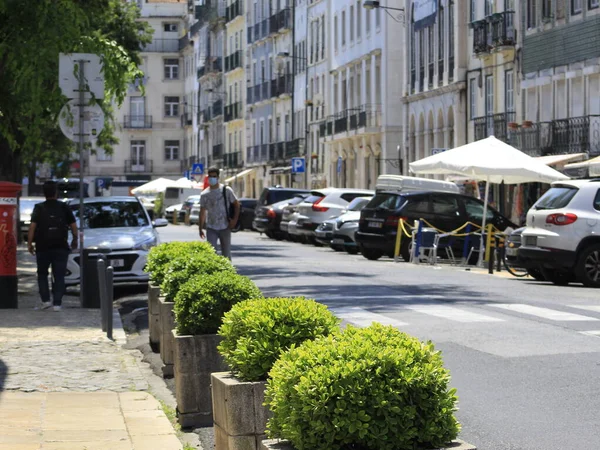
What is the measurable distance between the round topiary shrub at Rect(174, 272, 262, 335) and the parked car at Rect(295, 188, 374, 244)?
35.0m

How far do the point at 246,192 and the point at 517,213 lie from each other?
6000cm

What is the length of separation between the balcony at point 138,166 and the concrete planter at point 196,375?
4906 inches

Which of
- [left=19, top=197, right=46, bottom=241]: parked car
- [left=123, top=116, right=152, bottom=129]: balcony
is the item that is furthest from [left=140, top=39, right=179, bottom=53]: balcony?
[left=19, top=197, right=46, bottom=241]: parked car

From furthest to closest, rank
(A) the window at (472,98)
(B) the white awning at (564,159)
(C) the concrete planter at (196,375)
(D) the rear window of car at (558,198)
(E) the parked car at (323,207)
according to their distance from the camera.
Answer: (A) the window at (472,98) → (E) the parked car at (323,207) → (B) the white awning at (564,159) → (D) the rear window of car at (558,198) → (C) the concrete planter at (196,375)

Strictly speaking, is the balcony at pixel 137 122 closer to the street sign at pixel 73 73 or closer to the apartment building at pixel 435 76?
the apartment building at pixel 435 76

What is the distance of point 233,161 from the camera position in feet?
364

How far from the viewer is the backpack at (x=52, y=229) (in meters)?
19.1

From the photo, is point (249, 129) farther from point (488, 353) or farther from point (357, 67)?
point (488, 353)

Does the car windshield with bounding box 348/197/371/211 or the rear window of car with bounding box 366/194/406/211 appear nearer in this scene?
the rear window of car with bounding box 366/194/406/211

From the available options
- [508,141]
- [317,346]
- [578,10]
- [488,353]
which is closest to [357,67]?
[508,141]

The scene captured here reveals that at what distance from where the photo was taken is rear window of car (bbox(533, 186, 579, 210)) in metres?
24.2

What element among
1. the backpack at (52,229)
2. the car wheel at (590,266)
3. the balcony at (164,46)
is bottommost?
the car wheel at (590,266)

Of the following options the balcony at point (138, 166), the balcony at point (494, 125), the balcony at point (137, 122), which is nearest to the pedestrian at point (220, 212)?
the balcony at point (494, 125)

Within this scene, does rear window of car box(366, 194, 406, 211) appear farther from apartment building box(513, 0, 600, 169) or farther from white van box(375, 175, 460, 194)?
apartment building box(513, 0, 600, 169)
